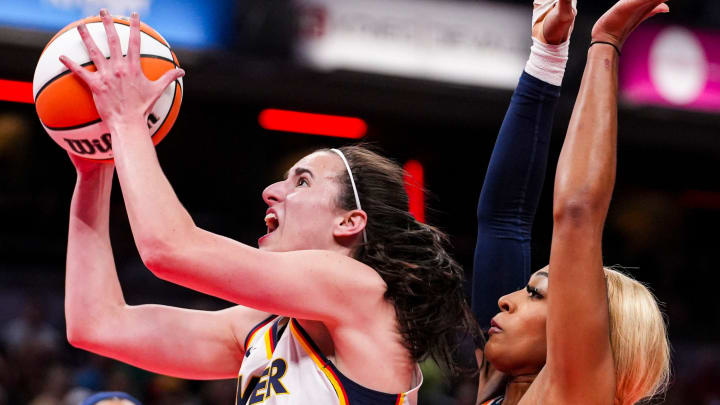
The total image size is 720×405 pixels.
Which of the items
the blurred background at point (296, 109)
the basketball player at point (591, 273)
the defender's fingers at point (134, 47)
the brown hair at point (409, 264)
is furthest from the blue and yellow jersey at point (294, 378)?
the blurred background at point (296, 109)

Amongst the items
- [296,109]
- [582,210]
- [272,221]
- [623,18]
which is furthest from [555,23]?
[296,109]

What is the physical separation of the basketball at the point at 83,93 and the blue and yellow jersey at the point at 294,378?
66 centimetres

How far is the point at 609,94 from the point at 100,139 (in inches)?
51.5

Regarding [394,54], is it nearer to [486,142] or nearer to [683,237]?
[486,142]

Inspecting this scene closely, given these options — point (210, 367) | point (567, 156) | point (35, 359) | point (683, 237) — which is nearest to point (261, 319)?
point (210, 367)

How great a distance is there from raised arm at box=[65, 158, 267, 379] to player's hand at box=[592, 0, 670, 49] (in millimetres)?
1363

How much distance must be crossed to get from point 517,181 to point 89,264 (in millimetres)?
1350

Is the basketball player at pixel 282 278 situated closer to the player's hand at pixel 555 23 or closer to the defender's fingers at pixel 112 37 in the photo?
the defender's fingers at pixel 112 37

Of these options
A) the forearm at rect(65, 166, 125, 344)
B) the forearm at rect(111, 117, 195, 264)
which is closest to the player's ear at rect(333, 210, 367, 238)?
the forearm at rect(111, 117, 195, 264)

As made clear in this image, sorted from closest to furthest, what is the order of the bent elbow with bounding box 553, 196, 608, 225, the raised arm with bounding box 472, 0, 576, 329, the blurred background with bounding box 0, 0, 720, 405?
the bent elbow with bounding box 553, 196, 608, 225 → the raised arm with bounding box 472, 0, 576, 329 → the blurred background with bounding box 0, 0, 720, 405

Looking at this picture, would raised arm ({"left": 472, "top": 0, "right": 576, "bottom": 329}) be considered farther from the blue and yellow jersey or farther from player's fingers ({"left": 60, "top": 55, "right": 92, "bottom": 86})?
player's fingers ({"left": 60, "top": 55, "right": 92, "bottom": 86})

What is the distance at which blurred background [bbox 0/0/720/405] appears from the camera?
301 inches

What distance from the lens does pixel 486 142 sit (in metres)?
12.5

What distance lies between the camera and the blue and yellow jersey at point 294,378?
7.55ft
